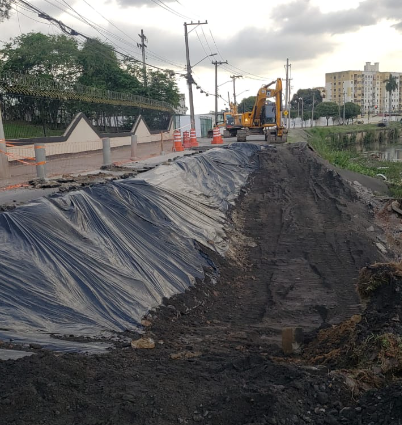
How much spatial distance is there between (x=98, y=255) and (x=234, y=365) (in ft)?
9.04

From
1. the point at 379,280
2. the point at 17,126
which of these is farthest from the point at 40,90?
the point at 379,280

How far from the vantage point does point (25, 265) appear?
17.5 ft

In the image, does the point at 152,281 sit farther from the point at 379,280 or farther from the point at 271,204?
the point at 271,204

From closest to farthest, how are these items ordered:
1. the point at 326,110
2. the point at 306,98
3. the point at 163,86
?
the point at 163,86 → the point at 326,110 → the point at 306,98

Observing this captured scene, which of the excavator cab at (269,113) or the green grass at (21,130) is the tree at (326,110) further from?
the green grass at (21,130)

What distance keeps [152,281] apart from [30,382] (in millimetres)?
3159

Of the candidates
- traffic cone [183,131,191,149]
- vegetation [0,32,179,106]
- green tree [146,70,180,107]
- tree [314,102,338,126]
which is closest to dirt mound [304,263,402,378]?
traffic cone [183,131,191,149]

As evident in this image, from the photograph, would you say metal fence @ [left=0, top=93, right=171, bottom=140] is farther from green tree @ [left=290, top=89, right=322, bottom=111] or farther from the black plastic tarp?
green tree @ [left=290, top=89, right=322, bottom=111]

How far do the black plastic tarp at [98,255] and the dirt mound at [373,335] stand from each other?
2146 millimetres

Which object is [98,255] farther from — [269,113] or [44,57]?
[44,57]

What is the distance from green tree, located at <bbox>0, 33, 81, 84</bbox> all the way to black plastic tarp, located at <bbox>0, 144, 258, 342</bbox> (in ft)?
87.0

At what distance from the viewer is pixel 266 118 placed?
26906 mm

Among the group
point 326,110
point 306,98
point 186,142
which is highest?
point 306,98

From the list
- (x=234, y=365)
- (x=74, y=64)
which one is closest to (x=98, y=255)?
(x=234, y=365)
